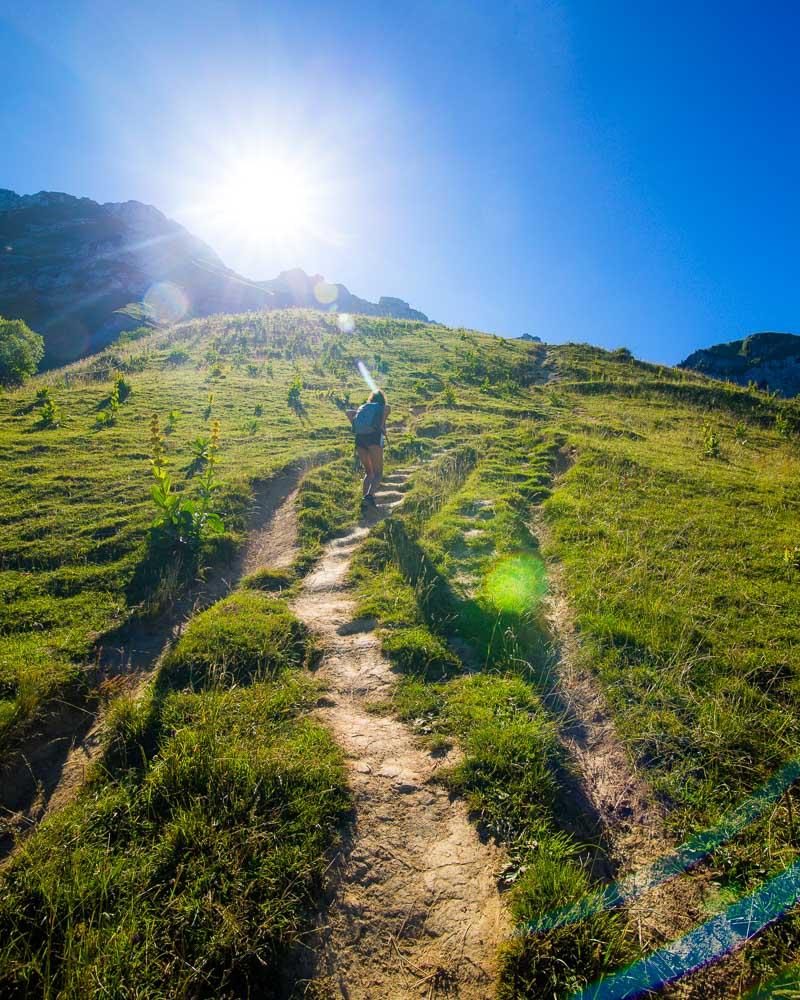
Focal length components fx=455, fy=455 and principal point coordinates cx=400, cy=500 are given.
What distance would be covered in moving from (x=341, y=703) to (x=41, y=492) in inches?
400

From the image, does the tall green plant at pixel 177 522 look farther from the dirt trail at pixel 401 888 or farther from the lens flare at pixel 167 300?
the lens flare at pixel 167 300

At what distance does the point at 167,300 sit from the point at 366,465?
137637mm

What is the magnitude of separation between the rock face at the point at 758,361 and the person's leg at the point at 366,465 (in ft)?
246

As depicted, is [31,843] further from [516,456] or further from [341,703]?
[516,456]

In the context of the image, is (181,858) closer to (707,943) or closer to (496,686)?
(496,686)

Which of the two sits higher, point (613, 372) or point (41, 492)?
point (613, 372)

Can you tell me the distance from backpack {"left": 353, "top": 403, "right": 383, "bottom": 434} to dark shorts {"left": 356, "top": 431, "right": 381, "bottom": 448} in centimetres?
9

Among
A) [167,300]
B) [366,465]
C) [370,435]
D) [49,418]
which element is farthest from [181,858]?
[167,300]

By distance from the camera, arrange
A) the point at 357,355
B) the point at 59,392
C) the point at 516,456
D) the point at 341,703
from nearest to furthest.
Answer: the point at 341,703
the point at 516,456
the point at 59,392
the point at 357,355

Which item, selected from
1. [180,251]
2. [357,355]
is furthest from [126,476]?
[180,251]

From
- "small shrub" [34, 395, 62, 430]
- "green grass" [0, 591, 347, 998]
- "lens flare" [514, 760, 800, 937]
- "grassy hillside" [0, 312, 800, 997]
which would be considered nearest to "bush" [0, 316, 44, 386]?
"grassy hillside" [0, 312, 800, 997]

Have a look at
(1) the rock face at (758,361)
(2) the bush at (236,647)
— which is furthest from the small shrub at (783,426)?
(1) the rock face at (758,361)

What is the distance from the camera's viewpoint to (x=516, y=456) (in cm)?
1656

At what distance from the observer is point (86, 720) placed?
5.67 m
